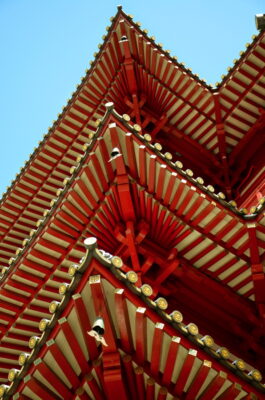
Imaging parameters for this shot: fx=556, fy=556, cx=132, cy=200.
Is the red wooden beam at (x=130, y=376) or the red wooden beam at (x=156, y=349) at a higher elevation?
the red wooden beam at (x=156, y=349)

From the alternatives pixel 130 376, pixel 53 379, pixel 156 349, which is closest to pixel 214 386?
pixel 156 349

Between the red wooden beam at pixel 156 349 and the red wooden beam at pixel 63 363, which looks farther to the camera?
the red wooden beam at pixel 63 363

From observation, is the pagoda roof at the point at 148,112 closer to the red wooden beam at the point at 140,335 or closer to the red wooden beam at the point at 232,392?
the red wooden beam at the point at 232,392

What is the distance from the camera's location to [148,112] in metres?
16.2

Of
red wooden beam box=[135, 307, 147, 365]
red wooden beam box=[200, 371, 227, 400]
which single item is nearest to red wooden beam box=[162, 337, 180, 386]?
red wooden beam box=[135, 307, 147, 365]

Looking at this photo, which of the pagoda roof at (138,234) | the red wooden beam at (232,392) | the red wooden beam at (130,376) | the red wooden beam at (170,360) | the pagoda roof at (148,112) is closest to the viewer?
the red wooden beam at (170,360)

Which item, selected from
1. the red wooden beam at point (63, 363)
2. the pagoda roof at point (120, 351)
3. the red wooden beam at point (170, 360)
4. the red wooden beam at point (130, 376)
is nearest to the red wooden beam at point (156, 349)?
the pagoda roof at point (120, 351)

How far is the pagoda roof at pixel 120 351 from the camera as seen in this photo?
21.8ft

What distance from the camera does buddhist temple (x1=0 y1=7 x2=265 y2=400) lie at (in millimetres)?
6746

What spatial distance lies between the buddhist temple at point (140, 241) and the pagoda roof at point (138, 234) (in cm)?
2

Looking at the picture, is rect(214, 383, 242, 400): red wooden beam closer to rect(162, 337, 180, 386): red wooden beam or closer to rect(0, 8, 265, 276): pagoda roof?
rect(162, 337, 180, 386): red wooden beam

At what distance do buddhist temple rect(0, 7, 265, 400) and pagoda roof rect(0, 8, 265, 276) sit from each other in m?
0.03

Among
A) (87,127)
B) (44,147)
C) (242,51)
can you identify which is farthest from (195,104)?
(44,147)

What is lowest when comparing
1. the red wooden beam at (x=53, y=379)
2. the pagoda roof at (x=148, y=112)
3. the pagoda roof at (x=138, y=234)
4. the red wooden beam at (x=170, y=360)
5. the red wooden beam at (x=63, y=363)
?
the red wooden beam at (x=53, y=379)
